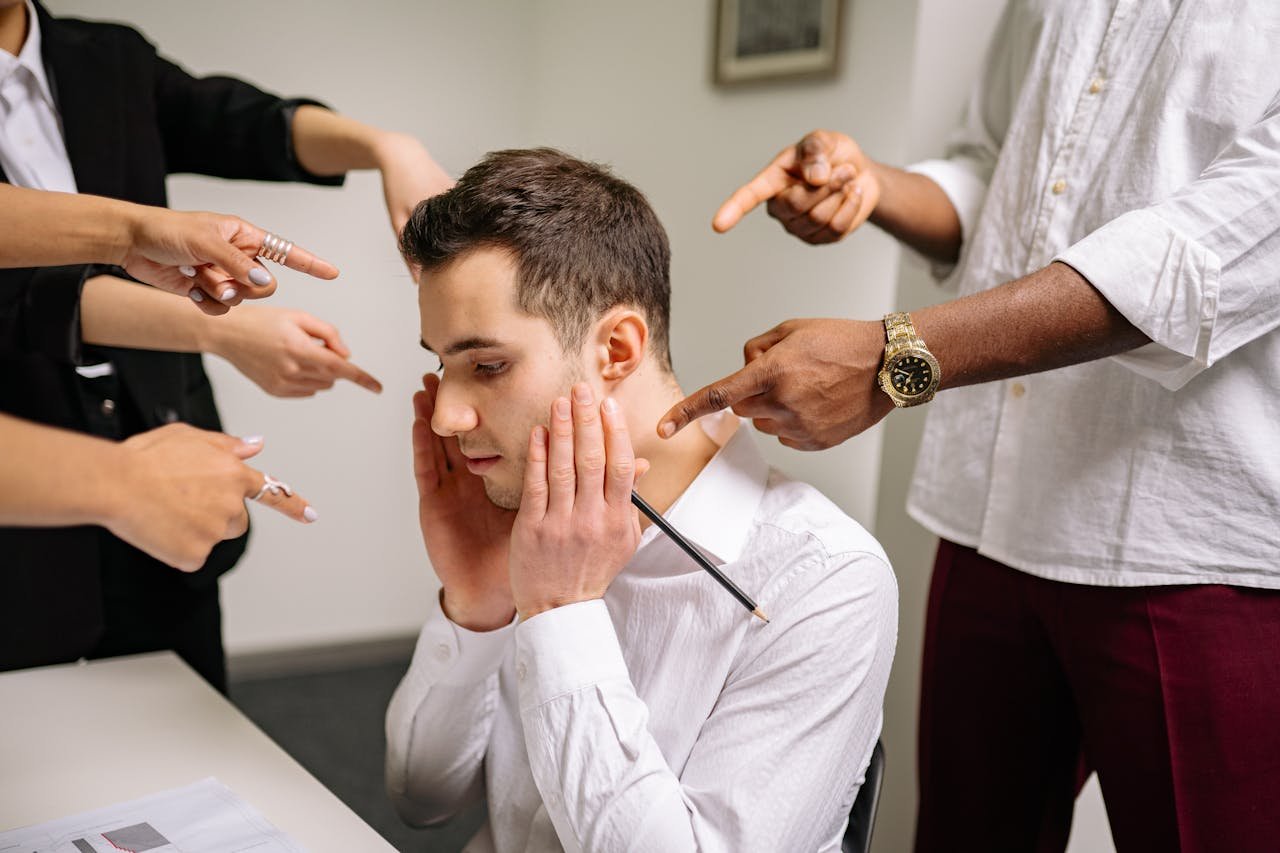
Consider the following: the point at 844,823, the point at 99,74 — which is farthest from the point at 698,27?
the point at 844,823

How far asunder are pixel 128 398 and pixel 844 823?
127 centimetres

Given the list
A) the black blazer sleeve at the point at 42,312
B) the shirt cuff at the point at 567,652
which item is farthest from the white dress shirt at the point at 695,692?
the black blazer sleeve at the point at 42,312

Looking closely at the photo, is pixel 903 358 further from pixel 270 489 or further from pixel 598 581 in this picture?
pixel 270 489

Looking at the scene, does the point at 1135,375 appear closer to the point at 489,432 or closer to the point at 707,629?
the point at 707,629

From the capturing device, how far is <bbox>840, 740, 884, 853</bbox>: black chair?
121 centimetres

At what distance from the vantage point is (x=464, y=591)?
1.39m

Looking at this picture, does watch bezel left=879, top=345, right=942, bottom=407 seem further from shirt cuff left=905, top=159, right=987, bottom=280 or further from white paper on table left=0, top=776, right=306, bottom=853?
white paper on table left=0, top=776, right=306, bottom=853

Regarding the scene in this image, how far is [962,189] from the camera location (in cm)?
167

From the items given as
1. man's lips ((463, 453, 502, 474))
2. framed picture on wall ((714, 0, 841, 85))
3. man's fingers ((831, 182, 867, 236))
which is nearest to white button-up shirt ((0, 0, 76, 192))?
man's lips ((463, 453, 502, 474))

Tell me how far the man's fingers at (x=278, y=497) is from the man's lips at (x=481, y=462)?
226 mm

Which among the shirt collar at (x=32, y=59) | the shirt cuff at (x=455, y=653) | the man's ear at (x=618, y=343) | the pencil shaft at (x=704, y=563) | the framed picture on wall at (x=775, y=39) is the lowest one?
the shirt cuff at (x=455, y=653)

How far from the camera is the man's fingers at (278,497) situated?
3.40 feet

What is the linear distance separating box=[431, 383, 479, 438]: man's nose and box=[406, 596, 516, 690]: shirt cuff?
0.93ft

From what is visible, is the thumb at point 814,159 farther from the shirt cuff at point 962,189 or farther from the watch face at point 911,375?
the watch face at point 911,375
